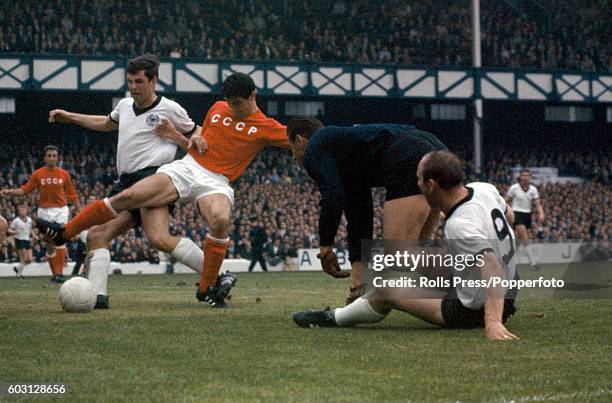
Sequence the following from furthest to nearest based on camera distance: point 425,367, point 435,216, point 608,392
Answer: point 435,216 < point 425,367 < point 608,392

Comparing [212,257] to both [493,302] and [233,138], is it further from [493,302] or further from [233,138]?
[493,302]

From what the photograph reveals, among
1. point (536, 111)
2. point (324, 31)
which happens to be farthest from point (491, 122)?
point (324, 31)

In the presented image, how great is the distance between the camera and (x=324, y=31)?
128ft

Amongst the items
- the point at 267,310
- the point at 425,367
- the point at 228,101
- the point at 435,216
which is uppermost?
the point at 228,101

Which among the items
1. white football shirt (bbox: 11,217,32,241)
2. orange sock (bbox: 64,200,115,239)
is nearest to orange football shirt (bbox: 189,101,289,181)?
orange sock (bbox: 64,200,115,239)

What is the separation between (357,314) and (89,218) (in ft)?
10.3

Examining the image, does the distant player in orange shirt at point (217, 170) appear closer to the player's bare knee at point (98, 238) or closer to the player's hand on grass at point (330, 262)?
the player's bare knee at point (98, 238)

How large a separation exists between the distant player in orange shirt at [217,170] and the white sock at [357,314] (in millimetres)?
2574

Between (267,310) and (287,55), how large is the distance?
28.7 meters

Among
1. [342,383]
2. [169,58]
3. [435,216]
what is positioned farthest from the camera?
[169,58]

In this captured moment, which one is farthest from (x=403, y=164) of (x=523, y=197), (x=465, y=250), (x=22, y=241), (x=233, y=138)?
(x=22, y=241)

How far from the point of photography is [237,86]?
9.38 metres

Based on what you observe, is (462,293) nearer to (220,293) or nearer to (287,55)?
(220,293)

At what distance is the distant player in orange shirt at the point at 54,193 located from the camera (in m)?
17.2
